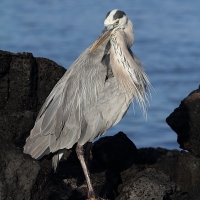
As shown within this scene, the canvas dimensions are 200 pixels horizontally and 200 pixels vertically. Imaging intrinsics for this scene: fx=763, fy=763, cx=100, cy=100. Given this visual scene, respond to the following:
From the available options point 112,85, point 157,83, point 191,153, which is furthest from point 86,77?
point 157,83

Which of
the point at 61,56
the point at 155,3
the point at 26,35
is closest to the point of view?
the point at 61,56

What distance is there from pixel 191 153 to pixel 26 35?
10057 millimetres

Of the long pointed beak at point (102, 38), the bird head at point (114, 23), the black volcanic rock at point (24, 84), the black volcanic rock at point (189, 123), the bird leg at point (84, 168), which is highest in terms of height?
the bird head at point (114, 23)

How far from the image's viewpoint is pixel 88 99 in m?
7.61

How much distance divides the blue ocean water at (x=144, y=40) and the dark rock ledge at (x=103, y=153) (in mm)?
3854

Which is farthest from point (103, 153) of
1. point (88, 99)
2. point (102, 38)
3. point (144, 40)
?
point (144, 40)

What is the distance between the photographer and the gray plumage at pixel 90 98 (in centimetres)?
755

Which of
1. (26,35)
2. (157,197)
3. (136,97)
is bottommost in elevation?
(157,197)

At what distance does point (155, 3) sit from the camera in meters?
21.0

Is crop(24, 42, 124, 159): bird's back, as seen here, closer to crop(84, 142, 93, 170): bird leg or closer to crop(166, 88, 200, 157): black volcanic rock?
crop(84, 142, 93, 170): bird leg

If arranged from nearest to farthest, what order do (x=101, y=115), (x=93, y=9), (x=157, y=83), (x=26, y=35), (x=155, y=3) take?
(x=101, y=115)
(x=157, y=83)
(x=26, y=35)
(x=93, y=9)
(x=155, y=3)

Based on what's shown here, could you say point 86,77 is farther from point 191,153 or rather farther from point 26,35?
point 26,35

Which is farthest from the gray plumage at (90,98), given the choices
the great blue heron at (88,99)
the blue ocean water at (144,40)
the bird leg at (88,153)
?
the blue ocean water at (144,40)

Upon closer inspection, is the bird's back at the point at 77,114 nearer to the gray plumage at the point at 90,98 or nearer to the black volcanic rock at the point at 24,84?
the gray plumage at the point at 90,98
